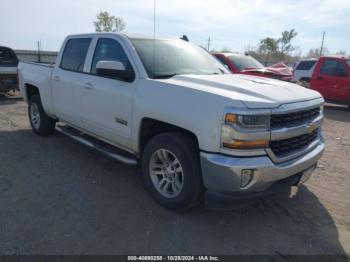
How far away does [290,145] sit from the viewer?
3291 millimetres

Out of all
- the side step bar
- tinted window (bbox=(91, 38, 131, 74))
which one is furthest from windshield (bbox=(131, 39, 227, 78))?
the side step bar

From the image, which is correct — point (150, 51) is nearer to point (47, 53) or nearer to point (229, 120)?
point (229, 120)

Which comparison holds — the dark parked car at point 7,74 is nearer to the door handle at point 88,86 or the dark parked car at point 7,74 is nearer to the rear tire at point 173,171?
the door handle at point 88,86

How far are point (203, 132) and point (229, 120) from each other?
11.1 inches

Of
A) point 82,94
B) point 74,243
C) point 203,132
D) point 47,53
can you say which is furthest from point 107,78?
point 47,53

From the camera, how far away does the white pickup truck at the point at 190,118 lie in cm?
294

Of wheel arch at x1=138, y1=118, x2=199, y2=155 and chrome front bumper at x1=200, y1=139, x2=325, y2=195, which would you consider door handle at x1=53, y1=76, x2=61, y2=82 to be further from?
chrome front bumper at x1=200, y1=139, x2=325, y2=195

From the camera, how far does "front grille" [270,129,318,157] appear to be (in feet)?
10.3

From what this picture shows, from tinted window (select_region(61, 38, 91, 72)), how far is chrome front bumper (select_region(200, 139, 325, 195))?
2793 mm

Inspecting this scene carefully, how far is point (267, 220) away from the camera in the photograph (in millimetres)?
3559

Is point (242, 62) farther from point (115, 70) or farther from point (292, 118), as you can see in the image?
point (292, 118)

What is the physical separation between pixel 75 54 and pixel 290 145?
3579mm

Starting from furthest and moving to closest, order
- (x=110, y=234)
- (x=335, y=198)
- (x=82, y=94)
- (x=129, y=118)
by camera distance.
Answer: (x=82, y=94), (x=335, y=198), (x=129, y=118), (x=110, y=234)

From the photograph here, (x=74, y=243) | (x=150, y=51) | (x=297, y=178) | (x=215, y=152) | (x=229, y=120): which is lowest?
(x=74, y=243)
